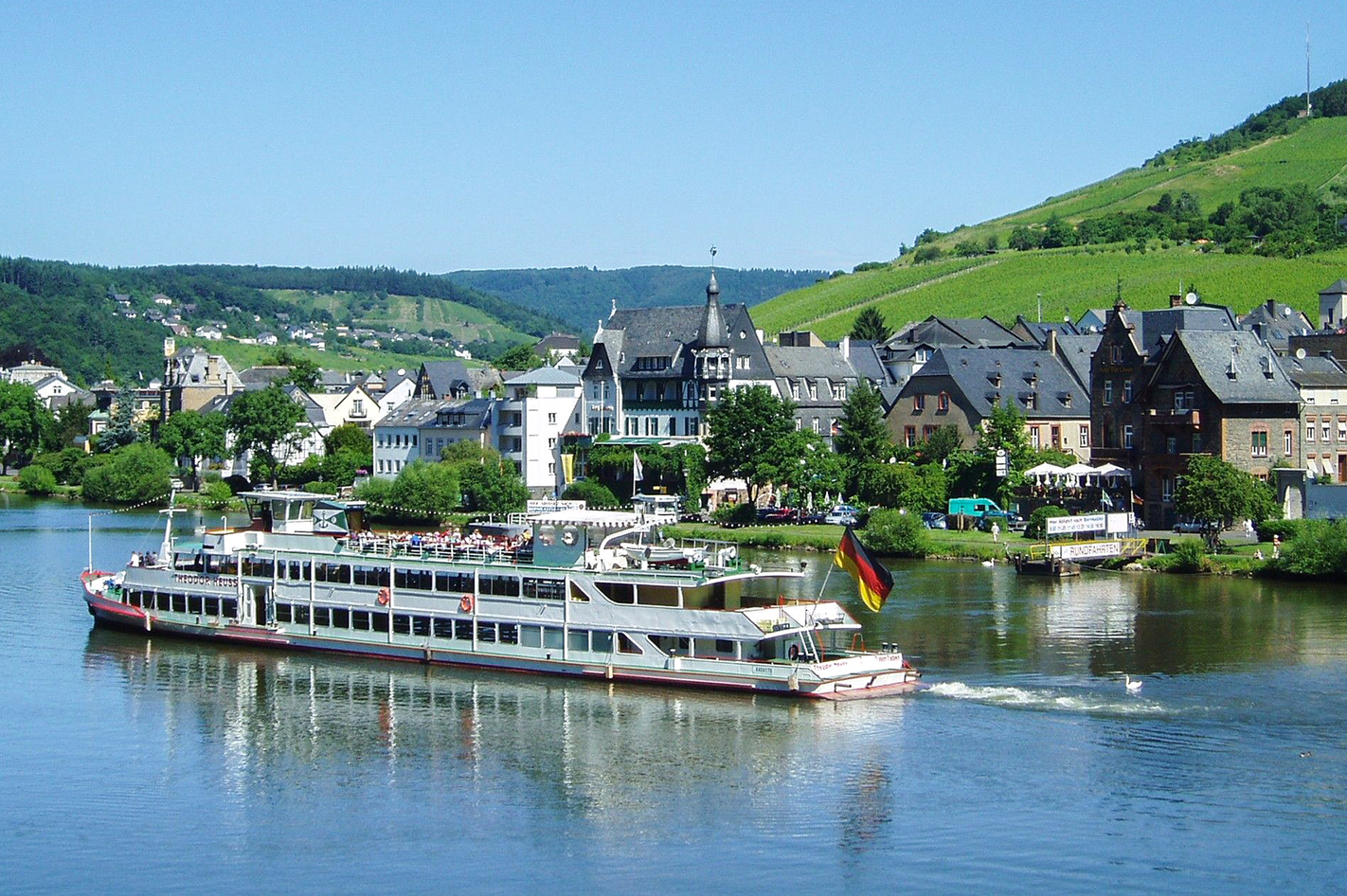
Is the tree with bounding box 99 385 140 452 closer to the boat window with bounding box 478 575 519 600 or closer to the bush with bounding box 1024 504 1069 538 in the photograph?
the bush with bounding box 1024 504 1069 538

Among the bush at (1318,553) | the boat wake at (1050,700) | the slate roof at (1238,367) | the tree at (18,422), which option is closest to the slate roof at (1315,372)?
the slate roof at (1238,367)

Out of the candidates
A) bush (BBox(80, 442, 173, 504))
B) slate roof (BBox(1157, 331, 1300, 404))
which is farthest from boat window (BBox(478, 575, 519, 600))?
bush (BBox(80, 442, 173, 504))

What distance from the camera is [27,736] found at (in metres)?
44.7

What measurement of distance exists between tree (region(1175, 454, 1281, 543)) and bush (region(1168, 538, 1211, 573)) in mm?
3536

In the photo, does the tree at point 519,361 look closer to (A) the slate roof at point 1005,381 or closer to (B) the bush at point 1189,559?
(A) the slate roof at point 1005,381

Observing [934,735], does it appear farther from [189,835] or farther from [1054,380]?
[1054,380]

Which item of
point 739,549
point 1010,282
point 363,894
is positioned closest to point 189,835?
point 363,894

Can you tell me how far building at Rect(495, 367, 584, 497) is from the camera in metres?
110

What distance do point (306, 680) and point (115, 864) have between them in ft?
58.5

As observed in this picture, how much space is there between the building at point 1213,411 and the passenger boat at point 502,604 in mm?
33030

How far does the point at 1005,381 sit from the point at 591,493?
2645 centimetres

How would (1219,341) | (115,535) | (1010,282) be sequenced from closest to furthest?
(1219,341) < (115,535) < (1010,282)

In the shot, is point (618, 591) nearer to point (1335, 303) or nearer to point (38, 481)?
point (38, 481)

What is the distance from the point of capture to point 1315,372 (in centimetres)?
8750
